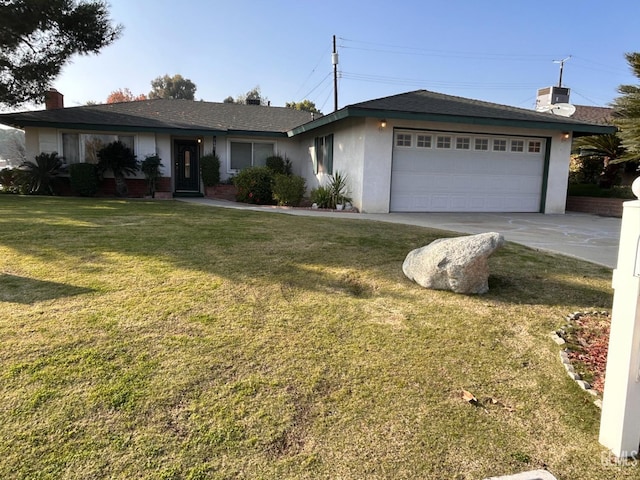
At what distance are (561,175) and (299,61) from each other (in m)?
24.6

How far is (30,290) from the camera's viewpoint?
12.8 feet

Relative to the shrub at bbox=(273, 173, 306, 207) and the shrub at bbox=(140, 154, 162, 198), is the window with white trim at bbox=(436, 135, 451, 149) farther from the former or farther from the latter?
the shrub at bbox=(140, 154, 162, 198)

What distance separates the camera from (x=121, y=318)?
11.0 feet

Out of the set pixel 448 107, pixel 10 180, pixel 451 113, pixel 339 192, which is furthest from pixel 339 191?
pixel 10 180

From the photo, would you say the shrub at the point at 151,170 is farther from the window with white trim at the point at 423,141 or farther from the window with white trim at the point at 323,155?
the window with white trim at the point at 423,141

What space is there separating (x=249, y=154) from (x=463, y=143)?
8668mm

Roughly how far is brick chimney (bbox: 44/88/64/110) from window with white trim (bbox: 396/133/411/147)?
12.7 meters

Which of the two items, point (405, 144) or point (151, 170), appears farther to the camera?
point (151, 170)

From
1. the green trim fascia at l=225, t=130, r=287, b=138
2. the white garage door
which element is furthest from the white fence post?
the green trim fascia at l=225, t=130, r=287, b=138

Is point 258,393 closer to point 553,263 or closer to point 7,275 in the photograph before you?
point 7,275

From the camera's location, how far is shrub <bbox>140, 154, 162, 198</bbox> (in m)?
15.7

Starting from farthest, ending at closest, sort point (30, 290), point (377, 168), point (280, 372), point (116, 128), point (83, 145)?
point (83, 145), point (116, 128), point (377, 168), point (30, 290), point (280, 372)

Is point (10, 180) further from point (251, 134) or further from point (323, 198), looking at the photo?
point (323, 198)

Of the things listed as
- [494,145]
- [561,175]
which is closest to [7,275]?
[494,145]
